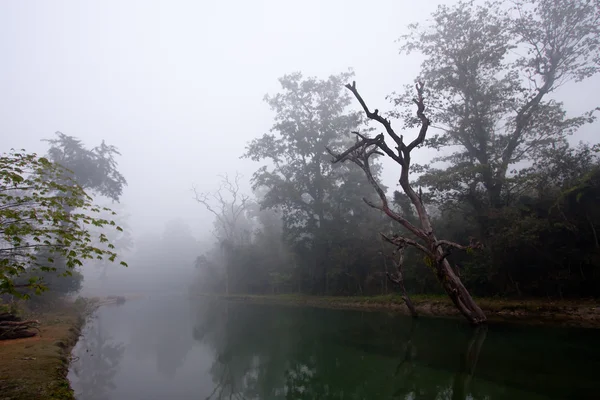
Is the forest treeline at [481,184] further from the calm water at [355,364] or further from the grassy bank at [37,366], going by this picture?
the grassy bank at [37,366]

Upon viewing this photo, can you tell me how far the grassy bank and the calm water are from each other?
0.61 metres

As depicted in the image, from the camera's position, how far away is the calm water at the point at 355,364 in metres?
6.48

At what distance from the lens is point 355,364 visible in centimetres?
855

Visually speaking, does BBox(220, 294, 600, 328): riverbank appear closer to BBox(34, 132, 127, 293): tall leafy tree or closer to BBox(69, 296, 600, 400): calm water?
BBox(69, 296, 600, 400): calm water

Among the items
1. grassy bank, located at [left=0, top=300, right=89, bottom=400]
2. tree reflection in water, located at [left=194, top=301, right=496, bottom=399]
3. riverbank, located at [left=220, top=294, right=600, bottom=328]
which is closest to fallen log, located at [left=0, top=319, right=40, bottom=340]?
grassy bank, located at [left=0, top=300, right=89, bottom=400]

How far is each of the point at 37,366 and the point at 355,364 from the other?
7.49m

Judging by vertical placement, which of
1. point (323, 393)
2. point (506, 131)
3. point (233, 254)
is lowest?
point (323, 393)

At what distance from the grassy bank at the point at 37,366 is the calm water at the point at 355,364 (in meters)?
0.61

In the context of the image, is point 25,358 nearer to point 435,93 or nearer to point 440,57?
point 435,93

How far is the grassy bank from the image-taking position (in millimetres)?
5992

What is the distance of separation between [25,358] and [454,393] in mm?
9884

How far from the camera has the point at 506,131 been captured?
1816cm

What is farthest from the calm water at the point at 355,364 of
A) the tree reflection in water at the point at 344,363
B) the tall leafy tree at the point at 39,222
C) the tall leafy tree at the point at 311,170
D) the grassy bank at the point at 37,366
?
the tall leafy tree at the point at 311,170

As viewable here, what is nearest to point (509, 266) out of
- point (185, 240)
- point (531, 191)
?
point (531, 191)
